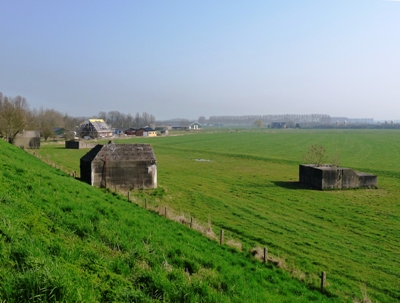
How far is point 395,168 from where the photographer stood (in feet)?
135

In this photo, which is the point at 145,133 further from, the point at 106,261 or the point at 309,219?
the point at 106,261

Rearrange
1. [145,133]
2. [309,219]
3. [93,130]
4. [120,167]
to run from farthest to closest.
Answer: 1. [145,133]
2. [93,130]
3. [120,167]
4. [309,219]

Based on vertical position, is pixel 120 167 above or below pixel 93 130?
below

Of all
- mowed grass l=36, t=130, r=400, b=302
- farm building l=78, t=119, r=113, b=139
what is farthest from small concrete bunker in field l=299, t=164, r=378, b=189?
farm building l=78, t=119, r=113, b=139

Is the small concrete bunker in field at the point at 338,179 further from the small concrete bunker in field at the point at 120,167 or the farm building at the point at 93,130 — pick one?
the farm building at the point at 93,130

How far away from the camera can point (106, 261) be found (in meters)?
7.13

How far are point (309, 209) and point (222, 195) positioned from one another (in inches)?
253

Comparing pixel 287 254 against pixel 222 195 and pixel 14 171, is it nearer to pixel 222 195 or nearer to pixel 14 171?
pixel 14 171

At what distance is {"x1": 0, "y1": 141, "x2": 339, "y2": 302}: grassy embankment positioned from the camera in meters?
5.30

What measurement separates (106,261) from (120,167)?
765 inches

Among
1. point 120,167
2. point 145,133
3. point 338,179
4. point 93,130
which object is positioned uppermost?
point 93,130

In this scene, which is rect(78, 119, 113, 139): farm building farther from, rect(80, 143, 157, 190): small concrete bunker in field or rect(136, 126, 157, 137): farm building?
rect(80, 143, 157, 190): small concrete bunker in field

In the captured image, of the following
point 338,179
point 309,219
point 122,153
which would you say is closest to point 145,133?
point 122,153

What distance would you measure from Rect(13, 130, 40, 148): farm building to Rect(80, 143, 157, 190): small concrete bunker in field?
39.1 m
